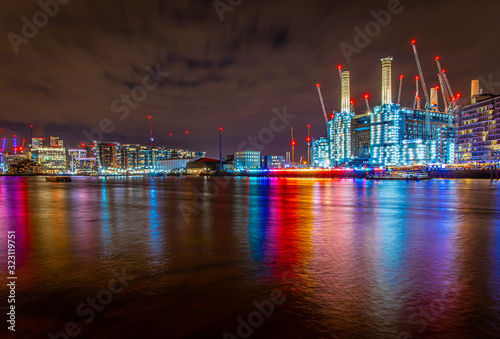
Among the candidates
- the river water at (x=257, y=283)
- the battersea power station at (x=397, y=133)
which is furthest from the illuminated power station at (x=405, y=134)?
the river water at (x=257, y=283)

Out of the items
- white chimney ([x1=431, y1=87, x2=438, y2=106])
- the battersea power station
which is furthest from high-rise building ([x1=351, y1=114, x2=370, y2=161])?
white chimney ([x1=431, y1=87, x2=438, y2=106])

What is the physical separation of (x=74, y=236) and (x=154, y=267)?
6.55 m

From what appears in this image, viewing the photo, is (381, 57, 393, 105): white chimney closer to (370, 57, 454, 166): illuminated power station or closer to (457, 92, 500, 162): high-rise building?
(370, 57, 454, 166): illuminated power station

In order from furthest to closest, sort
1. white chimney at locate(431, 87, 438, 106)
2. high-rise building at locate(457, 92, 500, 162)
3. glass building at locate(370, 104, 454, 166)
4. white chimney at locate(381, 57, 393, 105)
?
1. white chimney at locate(431, 87, 438, 106)
2. white chimney at locate(381, 57, 393, 105)
3. glass building at locate(370, 104, 454, 166)
4. high-rise building at locate(457, 92, 500, 162)

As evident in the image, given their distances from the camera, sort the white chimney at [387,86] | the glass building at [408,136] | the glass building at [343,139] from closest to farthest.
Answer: the glass building at [408,136] → the white chimney at [387,86] → the glass building at [343,139]

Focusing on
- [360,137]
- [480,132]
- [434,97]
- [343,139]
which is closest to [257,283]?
[480,132]

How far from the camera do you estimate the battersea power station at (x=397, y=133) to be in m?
151

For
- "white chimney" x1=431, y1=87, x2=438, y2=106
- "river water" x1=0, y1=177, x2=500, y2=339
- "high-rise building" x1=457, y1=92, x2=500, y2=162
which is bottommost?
"river water" x1=0, y1=177, x2=500, y2=339

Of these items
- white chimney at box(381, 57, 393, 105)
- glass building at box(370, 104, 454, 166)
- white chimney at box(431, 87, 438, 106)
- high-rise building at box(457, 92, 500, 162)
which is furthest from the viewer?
white chimney at box(431, 87, 438, 106)

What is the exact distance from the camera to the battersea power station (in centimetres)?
15075

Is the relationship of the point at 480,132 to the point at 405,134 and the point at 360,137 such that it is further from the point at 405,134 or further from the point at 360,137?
the point at 360,137

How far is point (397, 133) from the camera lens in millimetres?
157250

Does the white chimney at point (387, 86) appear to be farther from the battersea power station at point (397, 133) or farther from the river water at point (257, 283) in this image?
the river water at point (257, 283)

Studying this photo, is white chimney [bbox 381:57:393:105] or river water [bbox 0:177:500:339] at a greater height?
white chimney [bbox 381:57:393:105]
